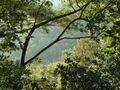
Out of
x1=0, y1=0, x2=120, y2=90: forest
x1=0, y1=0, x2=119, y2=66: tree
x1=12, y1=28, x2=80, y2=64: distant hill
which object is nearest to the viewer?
x1=0, y1=0, x2=119, y2=66: tree

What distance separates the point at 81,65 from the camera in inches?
781

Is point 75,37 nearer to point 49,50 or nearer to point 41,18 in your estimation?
point 41,18

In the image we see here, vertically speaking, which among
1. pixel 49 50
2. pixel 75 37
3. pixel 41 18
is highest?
pixel 41 18

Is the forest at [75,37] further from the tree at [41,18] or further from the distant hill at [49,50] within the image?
the distant hill at [49,50]

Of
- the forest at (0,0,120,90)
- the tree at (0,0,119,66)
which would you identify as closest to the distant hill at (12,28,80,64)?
the forest at (0,0,120,90)

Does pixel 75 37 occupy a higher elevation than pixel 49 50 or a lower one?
higher

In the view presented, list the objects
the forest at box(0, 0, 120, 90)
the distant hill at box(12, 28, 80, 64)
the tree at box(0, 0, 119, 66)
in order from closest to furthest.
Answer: the tree at box(0, 0, 119, 66) → the forest at box(0, 0, 120, 90) → the distant hill at box(12, 28, 80, 64)

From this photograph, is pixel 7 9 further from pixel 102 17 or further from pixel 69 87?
pixel 69 87

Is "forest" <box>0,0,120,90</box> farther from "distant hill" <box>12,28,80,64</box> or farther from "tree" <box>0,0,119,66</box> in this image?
"distant hill" <box>12,28,80,64</box>

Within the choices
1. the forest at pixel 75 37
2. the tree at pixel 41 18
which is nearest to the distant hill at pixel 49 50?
the forest at pixel 75 37

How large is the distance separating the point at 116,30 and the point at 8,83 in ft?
16.5

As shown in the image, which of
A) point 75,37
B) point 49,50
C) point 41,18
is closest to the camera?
point 75,37

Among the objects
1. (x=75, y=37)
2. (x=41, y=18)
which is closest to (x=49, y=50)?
(x=41, y=18)

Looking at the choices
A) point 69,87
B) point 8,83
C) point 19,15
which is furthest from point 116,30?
point 69,87
